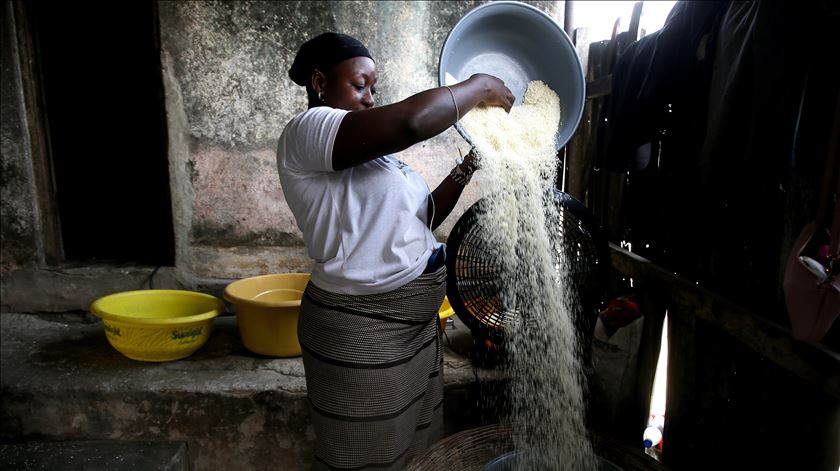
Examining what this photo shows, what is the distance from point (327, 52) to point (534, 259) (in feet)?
3.24

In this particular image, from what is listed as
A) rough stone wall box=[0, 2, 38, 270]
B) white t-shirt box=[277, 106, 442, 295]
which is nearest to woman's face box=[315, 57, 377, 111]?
white t-shirt box=[277, 106, 442, 295]

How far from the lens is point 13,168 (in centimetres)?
306

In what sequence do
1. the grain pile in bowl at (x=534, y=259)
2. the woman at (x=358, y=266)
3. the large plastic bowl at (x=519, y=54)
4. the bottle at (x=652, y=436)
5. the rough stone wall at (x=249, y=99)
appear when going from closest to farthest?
the woman at (x=358, y=266) → the grain pile in bowl at (x=534, y=259) → the large plastic bowl at (x=519, y=54) → the bottle at (x=652, y=436) → the rough stone wall at (x=249, y=99)

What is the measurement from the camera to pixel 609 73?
8.91 ft

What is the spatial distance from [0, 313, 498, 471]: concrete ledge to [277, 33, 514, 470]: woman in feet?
2.75

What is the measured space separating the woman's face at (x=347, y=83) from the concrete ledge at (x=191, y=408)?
4.69ft

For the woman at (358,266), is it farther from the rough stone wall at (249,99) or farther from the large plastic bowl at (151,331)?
the rough stone wall at (249,99)

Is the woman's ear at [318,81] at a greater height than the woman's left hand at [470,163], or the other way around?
the woman's ear at [318,81]

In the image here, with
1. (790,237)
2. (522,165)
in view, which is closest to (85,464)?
(522,165)

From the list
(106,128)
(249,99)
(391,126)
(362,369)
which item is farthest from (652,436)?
(106,128)

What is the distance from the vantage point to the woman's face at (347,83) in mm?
1491

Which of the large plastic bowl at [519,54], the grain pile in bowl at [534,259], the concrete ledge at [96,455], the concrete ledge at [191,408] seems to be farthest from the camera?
the concrete ledge at [191,408]

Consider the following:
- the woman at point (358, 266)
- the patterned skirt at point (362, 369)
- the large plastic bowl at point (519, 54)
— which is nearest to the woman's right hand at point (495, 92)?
the woman at point (358, 266)

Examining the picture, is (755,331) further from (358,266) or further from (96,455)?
(96,455)
